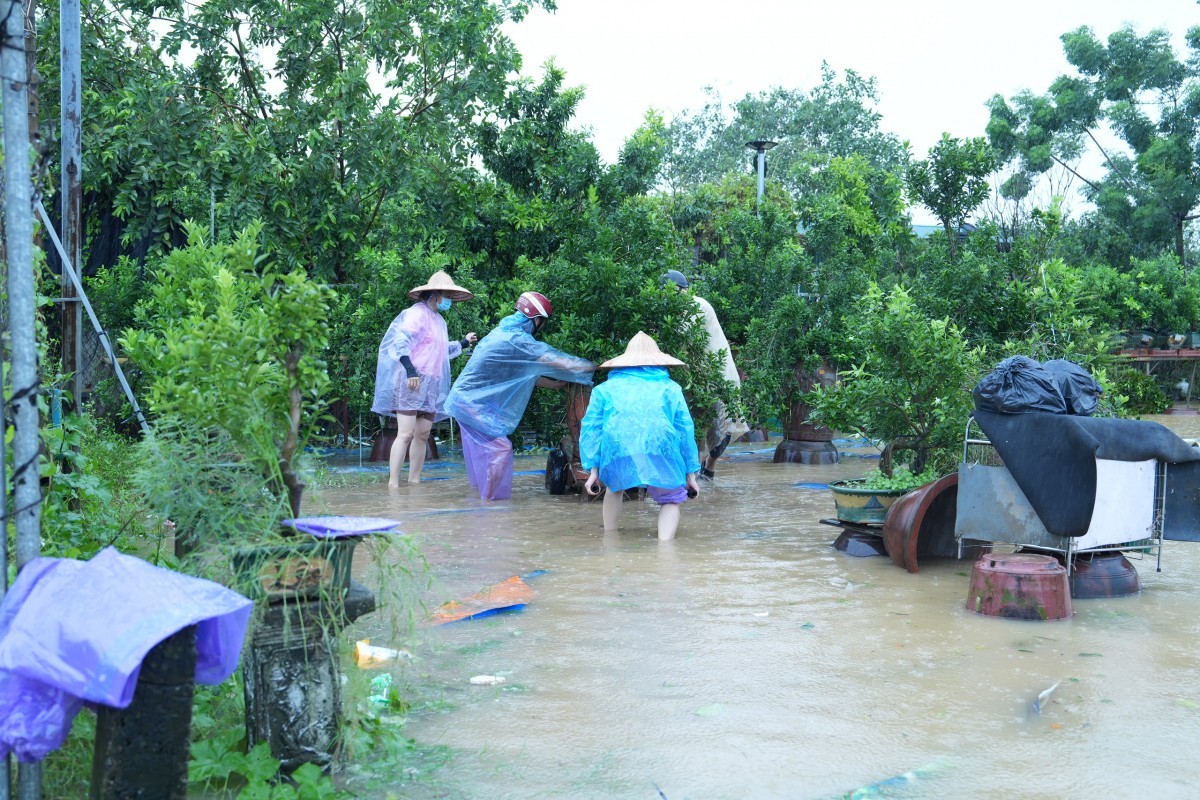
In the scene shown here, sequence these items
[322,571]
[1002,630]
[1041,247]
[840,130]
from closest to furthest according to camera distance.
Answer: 1. [322,571]
2. [1002,630]
3. [1041,247]
4. [840,130]

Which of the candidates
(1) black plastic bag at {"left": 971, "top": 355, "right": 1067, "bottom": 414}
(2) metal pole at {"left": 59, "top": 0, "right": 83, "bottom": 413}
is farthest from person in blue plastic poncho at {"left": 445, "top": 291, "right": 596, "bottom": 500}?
(1) black plastic bag at {"left": 971, "top": 355, "right": 1067, "bottom": 414}

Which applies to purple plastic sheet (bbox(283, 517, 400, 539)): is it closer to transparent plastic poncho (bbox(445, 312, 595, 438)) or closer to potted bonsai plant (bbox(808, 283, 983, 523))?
potted bonsai plant (bbox(808, 283, 983, 523))

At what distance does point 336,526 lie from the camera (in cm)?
318

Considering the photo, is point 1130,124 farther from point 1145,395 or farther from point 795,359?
point 795,359

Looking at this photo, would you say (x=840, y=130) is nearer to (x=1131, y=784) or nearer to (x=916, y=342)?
(x=916, y=342)

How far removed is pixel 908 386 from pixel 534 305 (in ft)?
11.2

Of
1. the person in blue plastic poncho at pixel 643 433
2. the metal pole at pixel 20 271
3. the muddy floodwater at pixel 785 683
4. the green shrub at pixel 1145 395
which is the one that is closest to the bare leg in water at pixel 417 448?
the person in blue plastic poncho at pixel 643 433

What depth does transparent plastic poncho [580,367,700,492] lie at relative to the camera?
725 centimetres

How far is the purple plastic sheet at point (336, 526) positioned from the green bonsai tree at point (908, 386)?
A: 427 cm

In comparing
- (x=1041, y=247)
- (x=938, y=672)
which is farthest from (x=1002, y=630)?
(x=1041, y=247)

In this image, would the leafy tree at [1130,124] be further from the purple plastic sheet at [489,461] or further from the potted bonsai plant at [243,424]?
the potted bonsai plant at [243,424]

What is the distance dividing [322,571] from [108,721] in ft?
2.49

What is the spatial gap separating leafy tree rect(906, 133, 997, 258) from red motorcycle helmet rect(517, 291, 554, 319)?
10.1 ft

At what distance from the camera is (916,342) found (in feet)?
22.1
